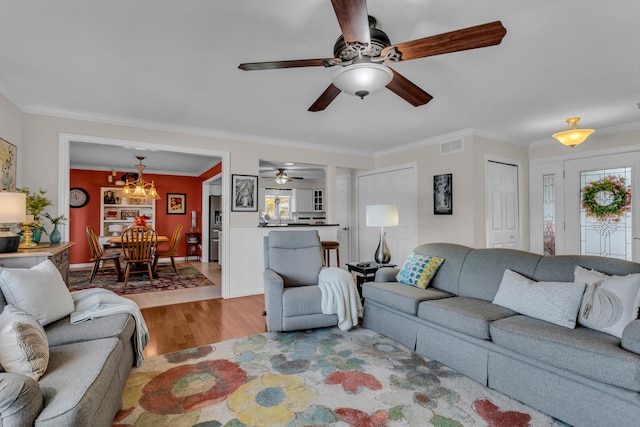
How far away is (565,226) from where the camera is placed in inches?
192

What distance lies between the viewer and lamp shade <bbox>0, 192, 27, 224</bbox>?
7.64 ft

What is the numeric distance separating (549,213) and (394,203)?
93.2 inches

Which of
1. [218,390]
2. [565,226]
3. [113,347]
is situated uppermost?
[565,226]

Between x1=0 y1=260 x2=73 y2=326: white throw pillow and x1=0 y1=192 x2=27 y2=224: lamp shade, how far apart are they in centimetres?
55

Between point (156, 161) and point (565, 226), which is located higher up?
point (156, 161)

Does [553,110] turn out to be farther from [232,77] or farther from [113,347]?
[113,347]

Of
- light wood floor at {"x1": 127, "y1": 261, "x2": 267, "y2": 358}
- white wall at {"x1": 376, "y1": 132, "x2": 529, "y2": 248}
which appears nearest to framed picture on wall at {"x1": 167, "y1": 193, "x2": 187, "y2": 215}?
light wood floor at {"x1": 127, "y1": 261, "x2": 267, "y2": 358}

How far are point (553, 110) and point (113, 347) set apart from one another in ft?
15.3

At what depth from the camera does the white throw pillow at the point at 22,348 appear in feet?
4.49

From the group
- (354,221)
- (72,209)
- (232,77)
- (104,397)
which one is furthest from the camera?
(72,209)

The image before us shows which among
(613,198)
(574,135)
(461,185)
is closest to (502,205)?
(461,185)

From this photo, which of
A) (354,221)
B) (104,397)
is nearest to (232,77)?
(104,397)

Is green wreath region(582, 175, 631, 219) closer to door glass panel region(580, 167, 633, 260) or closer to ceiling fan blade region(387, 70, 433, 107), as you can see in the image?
door glass panel region(580, 167, 633, 260)

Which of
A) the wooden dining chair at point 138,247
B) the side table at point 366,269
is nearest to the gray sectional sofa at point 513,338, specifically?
the side table at point 366,269
